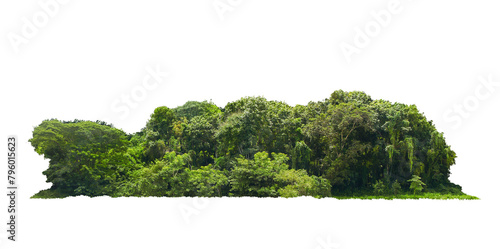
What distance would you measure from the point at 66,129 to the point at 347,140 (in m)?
13.3

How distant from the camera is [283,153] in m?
20.4

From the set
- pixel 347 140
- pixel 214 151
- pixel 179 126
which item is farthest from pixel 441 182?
pixel 179 126

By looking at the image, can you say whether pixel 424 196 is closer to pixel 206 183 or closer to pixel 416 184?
pixel 416 184

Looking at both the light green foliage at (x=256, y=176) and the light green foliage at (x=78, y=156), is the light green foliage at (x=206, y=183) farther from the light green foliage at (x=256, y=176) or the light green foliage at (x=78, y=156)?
the light green foliage at (x=78, y=156)

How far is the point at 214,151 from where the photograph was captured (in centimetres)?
2177

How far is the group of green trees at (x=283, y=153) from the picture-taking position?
62.0 feet

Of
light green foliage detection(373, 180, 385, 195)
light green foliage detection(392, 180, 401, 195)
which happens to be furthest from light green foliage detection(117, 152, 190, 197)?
light green foliage detection(392, 180, 401, 195)

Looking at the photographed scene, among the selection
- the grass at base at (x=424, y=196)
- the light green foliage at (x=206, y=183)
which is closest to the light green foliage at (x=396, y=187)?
the grass at base at (x=424, y=196)

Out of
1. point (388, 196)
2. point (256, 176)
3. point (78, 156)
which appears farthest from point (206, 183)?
point (388, 196)

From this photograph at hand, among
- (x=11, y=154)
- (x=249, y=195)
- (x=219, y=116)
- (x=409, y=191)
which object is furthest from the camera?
(x=219, y=116)

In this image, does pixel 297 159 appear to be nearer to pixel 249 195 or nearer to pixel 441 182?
pixel 249 195

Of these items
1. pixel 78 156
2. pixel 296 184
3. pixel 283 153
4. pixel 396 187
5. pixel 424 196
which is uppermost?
pixel 78 156

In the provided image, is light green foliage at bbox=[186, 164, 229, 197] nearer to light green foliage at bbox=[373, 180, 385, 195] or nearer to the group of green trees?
the group of green trees

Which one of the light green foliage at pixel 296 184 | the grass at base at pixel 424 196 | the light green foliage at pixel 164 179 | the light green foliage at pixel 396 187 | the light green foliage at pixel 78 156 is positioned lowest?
the grass at base at pixel 424 196
